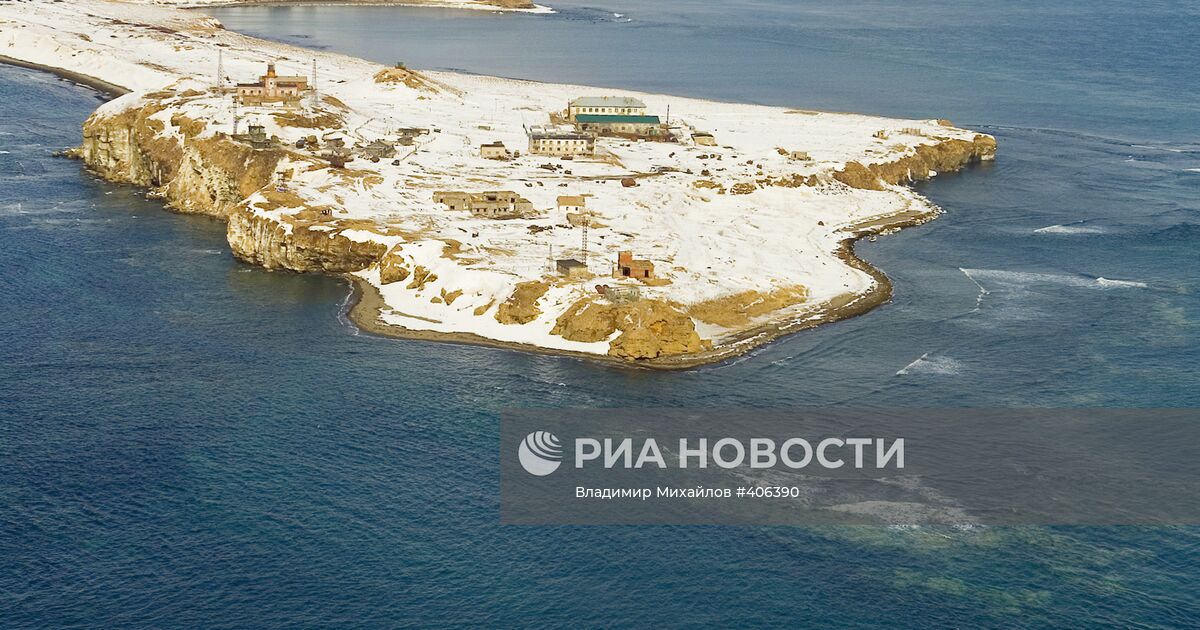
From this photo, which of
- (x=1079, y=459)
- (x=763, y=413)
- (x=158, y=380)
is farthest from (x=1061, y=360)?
(x=158, y=380)

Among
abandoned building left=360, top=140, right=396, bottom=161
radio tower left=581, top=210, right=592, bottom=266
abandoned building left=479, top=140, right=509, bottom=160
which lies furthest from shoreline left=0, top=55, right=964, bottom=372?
abandoned building left=479, top=140, right=509, bottom=160

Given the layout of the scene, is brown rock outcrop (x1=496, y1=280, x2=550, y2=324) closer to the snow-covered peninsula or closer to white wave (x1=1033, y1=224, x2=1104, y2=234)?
the snow-covered peninsula

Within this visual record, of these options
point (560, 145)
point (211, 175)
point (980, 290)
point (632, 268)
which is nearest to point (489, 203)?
point (632, 268)

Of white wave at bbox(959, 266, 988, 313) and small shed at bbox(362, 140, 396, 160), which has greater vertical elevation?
small shed at bbox(362, 140, 396, 160)

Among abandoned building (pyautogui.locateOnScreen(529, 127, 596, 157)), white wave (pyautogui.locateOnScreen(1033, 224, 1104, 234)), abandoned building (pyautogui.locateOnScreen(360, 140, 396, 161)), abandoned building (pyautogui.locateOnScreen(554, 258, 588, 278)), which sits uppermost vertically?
abandoned building (pyautogui.locateOnScreen(529, 127, 596, 157))

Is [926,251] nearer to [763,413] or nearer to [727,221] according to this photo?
[727,221]

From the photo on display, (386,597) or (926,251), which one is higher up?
(926,251)

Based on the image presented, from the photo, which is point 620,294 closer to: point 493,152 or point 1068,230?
point 493,152
